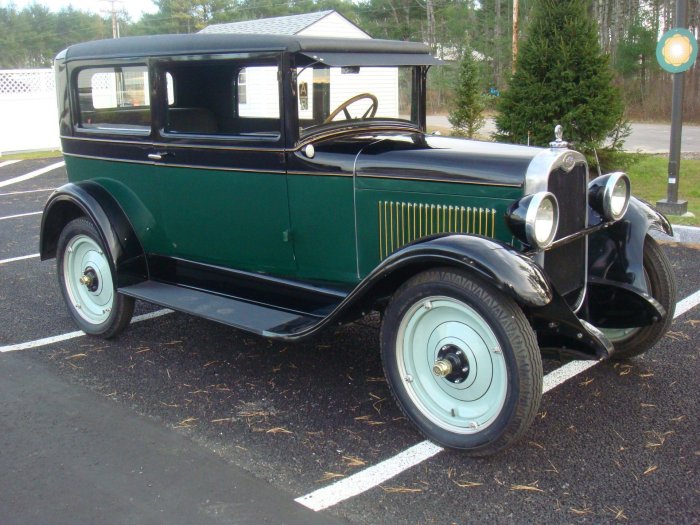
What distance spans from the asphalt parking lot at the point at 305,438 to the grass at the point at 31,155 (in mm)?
12889

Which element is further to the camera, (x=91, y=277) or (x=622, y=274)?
(x=91, y=277)

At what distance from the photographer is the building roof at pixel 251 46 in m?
3.82

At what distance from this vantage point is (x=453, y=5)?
4191cm

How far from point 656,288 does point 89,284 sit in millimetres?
3548

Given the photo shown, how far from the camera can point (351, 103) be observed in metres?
4.17

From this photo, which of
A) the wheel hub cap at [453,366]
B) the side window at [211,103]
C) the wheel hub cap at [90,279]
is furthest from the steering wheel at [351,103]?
the wheel hub cap at [90,279]

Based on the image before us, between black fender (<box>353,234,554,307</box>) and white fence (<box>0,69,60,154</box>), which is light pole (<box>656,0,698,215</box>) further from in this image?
white fence (<box>0,69,60,154</box>)

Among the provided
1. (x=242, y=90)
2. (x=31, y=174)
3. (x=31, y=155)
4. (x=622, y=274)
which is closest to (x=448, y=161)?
(x=622, y=274)

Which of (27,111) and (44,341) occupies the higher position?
(27,111)

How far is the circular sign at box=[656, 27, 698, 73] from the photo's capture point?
7391mm

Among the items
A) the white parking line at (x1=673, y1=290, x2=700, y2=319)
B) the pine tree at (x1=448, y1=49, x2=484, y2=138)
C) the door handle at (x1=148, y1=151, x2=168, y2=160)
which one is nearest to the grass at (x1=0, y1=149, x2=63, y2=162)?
the pine tree at (x1=448, y1=49, x2=484, y2=138)

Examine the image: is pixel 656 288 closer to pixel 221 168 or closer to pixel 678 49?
pixel 221 168

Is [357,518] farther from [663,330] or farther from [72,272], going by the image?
[72,272]

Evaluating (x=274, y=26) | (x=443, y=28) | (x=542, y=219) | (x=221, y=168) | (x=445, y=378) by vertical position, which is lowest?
(x=445, y=378)
